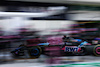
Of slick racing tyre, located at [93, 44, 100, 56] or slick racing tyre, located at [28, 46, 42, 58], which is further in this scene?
slick racing tyre, located at [93, 44, 100, 56]

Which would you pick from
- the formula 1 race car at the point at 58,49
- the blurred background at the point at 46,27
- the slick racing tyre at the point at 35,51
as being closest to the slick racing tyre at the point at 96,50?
the formula 1 race car at the point at 58,49

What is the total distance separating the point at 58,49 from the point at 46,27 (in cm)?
77

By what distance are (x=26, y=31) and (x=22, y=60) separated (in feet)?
3.07

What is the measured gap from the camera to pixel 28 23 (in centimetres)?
309

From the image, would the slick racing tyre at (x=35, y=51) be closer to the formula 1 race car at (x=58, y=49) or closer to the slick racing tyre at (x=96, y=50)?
the formula 1 race car at (x=58, y=49)

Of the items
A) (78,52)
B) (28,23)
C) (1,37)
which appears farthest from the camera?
(78,52)

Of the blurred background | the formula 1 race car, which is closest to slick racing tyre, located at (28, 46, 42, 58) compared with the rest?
the formula 1 race car

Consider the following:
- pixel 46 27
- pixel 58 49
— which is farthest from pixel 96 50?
pixel 46 27

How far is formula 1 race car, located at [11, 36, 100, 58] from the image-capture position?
9.87 ft

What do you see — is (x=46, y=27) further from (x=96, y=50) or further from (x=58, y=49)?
(x=96, y=50)

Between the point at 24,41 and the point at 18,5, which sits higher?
the point at 18,5

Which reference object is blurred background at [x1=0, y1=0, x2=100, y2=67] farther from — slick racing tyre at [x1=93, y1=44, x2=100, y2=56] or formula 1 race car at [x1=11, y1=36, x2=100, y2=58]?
slick racing tyre at [x1=93, y1=44, x2=100, y2=56]

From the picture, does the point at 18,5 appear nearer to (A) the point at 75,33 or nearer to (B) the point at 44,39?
(B) the point at 44,39

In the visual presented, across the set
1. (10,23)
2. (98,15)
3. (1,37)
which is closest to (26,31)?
(10,23)
